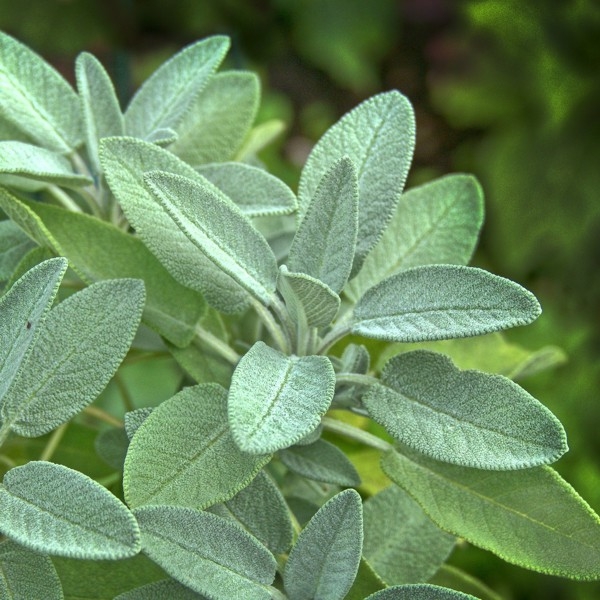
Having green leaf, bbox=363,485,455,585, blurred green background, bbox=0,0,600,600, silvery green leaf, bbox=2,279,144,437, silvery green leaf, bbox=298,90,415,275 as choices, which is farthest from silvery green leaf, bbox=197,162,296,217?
blurred green background, bbox=0,0,600,600

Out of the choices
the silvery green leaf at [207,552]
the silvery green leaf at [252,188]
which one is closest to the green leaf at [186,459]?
the silvery green leaf at [207,552]

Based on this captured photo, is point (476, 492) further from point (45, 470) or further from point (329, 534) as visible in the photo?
point (45, 470)

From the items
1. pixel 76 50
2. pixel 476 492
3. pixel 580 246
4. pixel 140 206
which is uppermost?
pixel 140 206

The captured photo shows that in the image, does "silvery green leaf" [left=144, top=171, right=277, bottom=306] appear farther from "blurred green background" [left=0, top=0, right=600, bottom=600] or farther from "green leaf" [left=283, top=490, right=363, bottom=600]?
"blurred green background" [left=0, top=0, right=600, bottom=600]

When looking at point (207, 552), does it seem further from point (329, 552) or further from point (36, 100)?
point (36, 100)

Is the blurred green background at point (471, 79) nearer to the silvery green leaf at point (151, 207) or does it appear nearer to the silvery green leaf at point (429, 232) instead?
the silvery green leaf at point (429, 232)

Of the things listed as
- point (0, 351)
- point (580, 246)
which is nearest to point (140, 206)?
point (0, 351)
